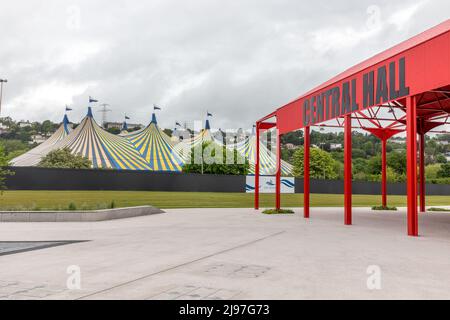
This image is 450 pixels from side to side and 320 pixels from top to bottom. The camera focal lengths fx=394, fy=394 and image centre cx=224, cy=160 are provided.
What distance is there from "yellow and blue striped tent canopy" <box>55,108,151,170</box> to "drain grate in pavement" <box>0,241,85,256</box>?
140 ft

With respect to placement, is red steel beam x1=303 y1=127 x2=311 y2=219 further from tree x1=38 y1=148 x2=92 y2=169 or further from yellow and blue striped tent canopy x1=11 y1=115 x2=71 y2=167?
tree x1=38 y1=148 x2=92 y2=169

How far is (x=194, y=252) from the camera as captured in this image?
366 inches

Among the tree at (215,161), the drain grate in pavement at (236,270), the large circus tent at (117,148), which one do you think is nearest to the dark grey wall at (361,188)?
the large circus tent at (117,148)

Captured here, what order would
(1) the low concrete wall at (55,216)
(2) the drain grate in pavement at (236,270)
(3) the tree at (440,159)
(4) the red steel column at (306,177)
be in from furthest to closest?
(3) the tree at (440,159), (4) the red steel column at (306,177), (1) the low concrete wall at (55,216), (2) the drain grate in pavement at (236,270)

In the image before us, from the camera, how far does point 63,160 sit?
66.9 meters

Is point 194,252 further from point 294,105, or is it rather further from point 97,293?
point 294,105

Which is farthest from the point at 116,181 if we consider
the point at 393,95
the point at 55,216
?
the point at 393,95

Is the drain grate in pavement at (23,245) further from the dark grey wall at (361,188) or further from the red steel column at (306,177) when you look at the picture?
the dark grey wall at (361,188)

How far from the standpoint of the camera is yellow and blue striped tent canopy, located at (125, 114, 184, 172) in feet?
189

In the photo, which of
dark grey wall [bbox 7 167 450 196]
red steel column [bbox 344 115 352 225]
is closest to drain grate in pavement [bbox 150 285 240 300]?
red steel column [bbox 344 115 352 225]

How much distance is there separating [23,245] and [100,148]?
47264mm

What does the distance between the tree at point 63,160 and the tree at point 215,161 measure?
17.7 m

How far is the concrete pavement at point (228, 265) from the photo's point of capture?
5.68 m
